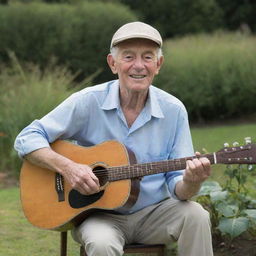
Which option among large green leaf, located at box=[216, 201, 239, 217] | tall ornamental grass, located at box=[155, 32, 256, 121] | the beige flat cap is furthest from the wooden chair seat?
tall ornamental grass, located at box=[155, 32, 256, 121]

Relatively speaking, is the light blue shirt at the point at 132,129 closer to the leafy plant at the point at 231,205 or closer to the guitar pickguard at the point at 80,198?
the guitar pickguard at the point at 80,198

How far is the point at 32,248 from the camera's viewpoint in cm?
496

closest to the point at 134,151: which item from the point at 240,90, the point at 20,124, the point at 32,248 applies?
the point at 32,248

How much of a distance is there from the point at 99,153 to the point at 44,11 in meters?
9.16

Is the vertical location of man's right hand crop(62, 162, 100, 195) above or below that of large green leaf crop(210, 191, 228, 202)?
above

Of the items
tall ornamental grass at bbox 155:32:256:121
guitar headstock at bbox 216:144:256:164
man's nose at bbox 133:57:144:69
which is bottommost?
guitar headstock at bbox 216:144:256:164

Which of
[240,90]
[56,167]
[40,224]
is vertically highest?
[240,90]

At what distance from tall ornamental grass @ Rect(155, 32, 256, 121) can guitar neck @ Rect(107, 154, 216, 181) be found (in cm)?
817

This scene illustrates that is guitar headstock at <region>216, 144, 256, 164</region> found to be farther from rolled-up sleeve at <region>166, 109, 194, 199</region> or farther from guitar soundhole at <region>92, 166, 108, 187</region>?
guitar soundhole at <region>92, 166, 108, 187</region>

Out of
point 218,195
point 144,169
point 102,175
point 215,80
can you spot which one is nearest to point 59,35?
point 215,80

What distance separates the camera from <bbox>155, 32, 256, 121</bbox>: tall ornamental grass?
1151 cm

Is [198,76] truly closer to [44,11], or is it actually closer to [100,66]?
[100,66]

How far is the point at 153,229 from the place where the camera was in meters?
3.55

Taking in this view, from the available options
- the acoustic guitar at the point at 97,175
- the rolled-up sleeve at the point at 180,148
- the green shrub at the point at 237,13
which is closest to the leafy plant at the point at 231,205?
the rolled-up sleeve at the point at 180,148
